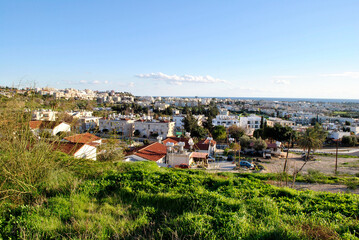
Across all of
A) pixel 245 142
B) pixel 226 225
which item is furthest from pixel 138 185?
pixel 245 142

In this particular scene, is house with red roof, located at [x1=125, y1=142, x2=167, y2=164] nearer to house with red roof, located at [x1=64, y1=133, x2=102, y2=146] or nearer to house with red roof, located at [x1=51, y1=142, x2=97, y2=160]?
house with red roof, located at [x1=64, y1=133, x2=102, y2=146]

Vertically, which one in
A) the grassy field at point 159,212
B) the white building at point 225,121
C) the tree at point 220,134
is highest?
the grassy field at point 159,212

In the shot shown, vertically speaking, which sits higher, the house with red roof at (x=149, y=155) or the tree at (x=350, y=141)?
the house with red roof at (x=149, y=155)

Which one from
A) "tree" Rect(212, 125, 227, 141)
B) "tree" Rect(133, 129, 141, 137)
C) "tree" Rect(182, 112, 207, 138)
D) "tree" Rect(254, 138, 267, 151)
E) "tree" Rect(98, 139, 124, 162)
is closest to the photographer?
"tree" Rect(98, 139, 124, 162)

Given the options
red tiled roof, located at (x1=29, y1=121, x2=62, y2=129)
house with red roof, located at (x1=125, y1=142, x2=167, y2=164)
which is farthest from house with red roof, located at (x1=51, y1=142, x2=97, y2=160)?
house with red roof, located at (x1=125, y1=142, x2=167, y2=164)

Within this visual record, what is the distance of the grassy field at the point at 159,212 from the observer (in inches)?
114

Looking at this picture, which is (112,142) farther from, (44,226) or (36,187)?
(44,226)

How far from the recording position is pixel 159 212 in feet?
12.1

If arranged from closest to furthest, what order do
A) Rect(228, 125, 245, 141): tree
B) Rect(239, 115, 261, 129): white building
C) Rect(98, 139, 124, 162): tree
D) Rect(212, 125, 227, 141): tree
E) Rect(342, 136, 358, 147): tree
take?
Rect(98, 139, 124, 162): tree → Rect(212, 125, 227, 141): tree → Rect(228, 125, 245, 141): tree → Rect(342, 136, 358, 147): tree → Rect(239, 115, 261, 129): white building

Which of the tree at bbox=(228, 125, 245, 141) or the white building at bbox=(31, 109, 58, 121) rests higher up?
the white building at bbox=(31, 109, 58, 121)

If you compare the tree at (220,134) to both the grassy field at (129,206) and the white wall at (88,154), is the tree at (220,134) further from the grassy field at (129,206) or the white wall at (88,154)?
the grassy field at (129,206)

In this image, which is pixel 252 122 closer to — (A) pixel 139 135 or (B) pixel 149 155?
(A) pixel 139 135

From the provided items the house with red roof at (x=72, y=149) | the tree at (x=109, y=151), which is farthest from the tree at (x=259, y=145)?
the house with red roof at (x=72, y=149)

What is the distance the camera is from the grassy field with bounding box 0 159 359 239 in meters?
2.89
